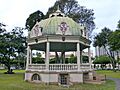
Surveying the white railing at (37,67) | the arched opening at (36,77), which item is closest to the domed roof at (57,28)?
the white railing at (37,67)

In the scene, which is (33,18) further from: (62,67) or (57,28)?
(62,67)

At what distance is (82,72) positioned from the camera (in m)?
24.0

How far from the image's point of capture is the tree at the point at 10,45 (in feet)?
168

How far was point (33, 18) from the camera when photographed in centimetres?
4791

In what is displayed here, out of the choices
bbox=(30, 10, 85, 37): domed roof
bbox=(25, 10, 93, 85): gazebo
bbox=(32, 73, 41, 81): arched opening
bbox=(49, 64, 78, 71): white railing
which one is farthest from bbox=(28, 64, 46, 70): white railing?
bbox=(30, 10, 85, 37): domed roof

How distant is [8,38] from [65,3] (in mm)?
18003

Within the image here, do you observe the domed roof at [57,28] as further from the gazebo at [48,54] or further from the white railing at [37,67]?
the white railing at [37,67]

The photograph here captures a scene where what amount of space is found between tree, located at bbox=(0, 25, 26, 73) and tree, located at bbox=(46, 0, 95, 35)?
36.6 ft

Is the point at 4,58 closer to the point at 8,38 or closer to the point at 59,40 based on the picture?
the point at 8,38

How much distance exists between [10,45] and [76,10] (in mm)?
17825

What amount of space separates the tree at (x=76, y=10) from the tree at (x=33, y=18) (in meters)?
2.36

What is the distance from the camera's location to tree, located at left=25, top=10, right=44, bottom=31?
47844 mm

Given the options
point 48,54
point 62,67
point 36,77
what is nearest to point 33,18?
point 36,77

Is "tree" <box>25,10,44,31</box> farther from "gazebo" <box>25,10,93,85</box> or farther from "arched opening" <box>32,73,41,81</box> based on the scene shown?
"arched opening" <box>32,73,41,81</box>
